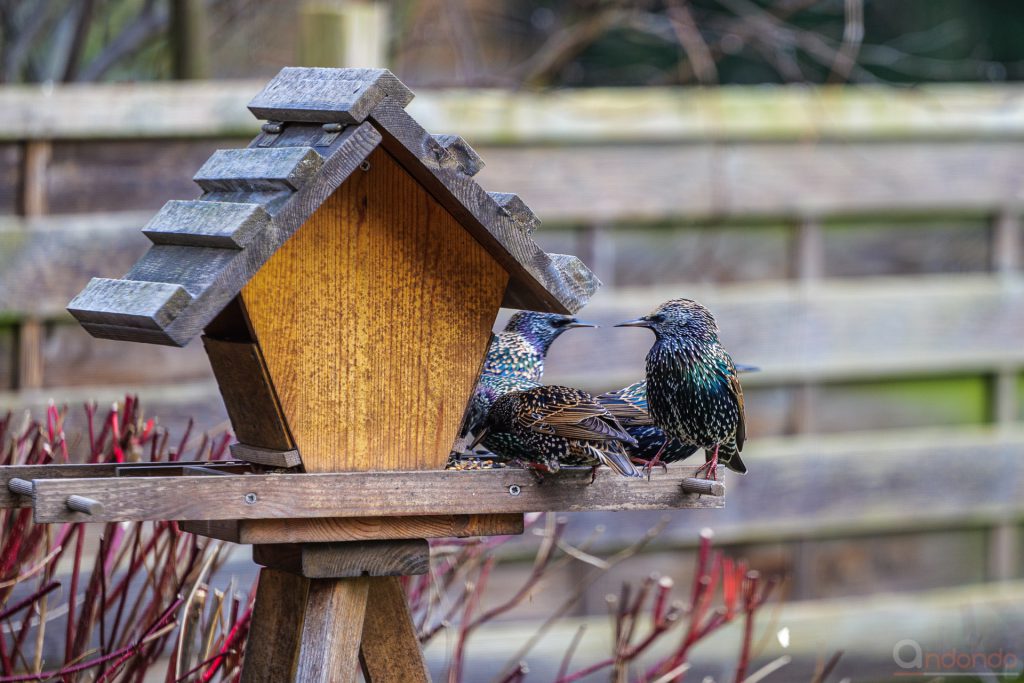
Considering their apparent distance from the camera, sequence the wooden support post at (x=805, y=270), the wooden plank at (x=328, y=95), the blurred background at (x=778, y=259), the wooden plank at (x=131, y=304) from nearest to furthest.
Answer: the wooden plank at (x=131, y=304) → the wooden plank at (x=328, y=95) → the blurred background at (x=778, y=259) → the wooden support post at (x=805, y=270)

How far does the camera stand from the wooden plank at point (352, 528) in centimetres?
159

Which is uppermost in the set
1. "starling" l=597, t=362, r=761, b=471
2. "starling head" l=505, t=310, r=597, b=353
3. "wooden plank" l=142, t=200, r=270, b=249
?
"starling head" l=505, t=310, r=597, b=353

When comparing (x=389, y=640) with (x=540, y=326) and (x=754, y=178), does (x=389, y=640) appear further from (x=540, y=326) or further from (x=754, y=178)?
(x=754, y=178)

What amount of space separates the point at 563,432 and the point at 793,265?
2.38 metres

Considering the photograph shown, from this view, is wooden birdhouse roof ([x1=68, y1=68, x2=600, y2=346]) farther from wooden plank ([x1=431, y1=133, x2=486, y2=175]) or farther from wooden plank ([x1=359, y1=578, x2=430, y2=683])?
wooden plank ([x1=359, y1=578, x2=430, y2=683])

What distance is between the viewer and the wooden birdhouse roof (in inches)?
57.2

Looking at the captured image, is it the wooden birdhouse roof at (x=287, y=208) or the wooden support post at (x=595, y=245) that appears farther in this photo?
the wooden support post at (x=595, y=245)

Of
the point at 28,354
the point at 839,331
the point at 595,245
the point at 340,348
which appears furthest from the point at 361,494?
the point at 839,331

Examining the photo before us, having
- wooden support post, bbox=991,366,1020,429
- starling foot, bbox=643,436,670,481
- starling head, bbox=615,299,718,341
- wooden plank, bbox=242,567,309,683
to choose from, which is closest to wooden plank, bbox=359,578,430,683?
wooden plank, bbox=242,567,309,683

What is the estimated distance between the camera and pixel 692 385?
178 centimetres

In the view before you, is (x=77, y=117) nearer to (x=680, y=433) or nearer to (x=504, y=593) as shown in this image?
(x=504, y=593)

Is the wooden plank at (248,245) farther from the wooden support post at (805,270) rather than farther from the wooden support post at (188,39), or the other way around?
the wooden support post at (805,270)

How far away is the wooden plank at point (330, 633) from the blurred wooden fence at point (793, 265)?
1.61m

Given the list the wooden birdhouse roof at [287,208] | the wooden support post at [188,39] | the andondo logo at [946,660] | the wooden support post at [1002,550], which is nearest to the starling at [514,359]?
the wooden birdhouse roof at [287,208]
